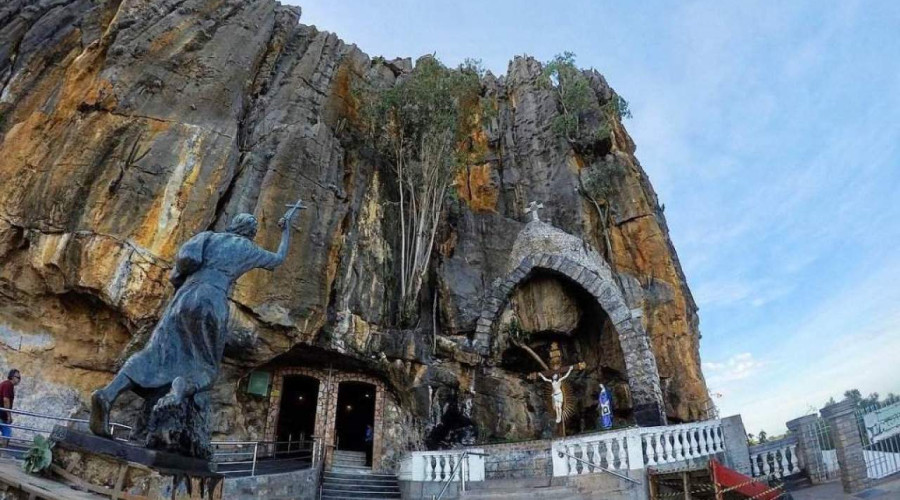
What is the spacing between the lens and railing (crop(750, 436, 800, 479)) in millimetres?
9305

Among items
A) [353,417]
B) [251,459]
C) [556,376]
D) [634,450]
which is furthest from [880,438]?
[353,417]

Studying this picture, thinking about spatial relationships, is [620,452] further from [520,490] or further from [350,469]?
[350,469]

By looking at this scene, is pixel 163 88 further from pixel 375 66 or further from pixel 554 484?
pixel 554 484

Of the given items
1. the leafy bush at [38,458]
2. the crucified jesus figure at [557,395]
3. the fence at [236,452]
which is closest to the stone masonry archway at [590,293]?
the crucified jesus figure at [557,395]

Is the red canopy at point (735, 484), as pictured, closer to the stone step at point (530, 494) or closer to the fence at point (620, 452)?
the fence at point (620, 452)

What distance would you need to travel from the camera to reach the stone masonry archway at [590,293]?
45.2 ft

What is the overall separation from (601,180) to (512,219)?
336cm

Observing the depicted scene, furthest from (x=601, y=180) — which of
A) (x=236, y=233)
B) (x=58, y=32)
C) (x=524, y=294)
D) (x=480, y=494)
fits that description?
(x=58, y=32)

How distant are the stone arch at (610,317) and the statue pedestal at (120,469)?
1084 cm

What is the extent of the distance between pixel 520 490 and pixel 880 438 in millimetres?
5839

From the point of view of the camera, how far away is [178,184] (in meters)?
11.8

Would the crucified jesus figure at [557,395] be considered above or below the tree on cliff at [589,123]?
below

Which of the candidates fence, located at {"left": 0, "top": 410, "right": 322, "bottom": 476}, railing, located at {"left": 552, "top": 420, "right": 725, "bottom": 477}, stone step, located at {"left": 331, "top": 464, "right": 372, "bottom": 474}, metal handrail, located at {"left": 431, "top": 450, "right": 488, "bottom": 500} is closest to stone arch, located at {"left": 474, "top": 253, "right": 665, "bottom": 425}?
railing, located at {"left": 552, "top": 420, "right": 725, "bottom": 477}

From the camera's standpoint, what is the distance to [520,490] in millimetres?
8812
